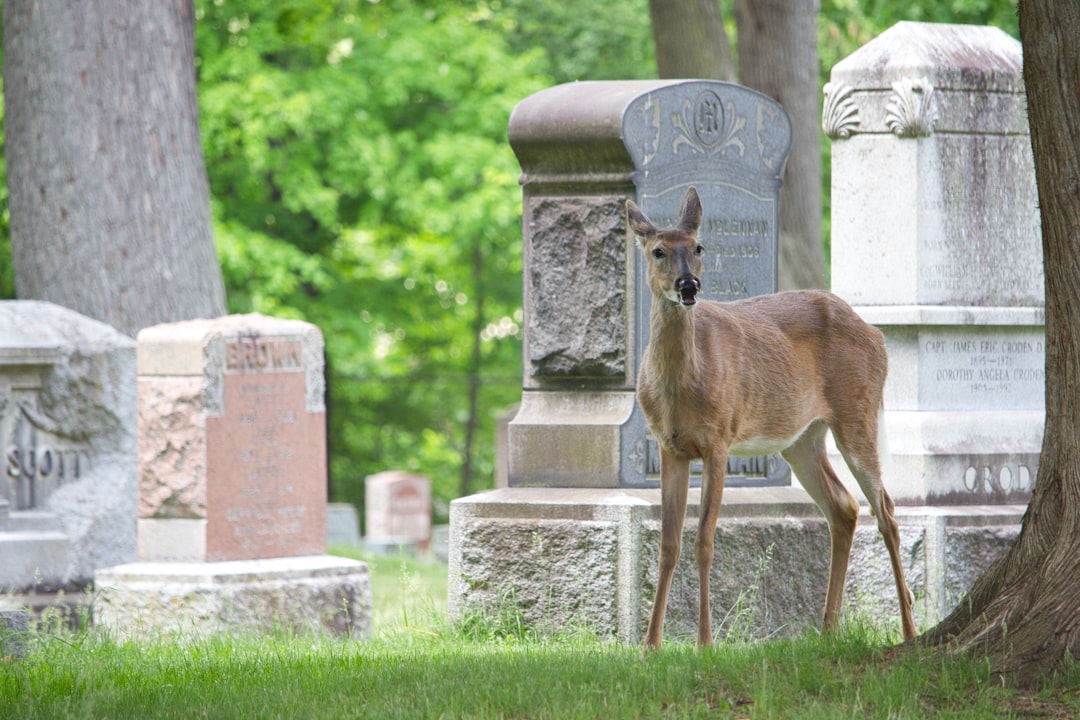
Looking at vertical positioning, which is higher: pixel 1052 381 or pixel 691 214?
pixel 691 214

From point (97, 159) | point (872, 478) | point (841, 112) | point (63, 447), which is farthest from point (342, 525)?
point (872, 478)

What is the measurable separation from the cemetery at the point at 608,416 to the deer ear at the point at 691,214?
90 cm

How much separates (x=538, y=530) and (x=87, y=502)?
4078mm

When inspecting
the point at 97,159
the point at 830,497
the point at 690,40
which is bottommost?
the point at 830,497

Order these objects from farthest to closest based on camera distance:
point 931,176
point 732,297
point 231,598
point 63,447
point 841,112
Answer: point 63,447, point 841,112, point 231,598, point 931,176, point 732,297

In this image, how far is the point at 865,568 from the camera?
9.71 m

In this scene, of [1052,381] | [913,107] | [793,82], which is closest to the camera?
[1052,381]

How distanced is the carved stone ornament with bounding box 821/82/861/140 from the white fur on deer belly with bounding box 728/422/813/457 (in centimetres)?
283

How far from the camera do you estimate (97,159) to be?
13.1 meters

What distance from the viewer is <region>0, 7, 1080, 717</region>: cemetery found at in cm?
860

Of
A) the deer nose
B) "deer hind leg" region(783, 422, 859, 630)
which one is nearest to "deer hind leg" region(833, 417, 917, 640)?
"deer hind leg" region(783, 422, 859, 630)

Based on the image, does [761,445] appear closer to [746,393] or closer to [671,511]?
[746,393]

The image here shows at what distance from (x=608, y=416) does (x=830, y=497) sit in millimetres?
1249

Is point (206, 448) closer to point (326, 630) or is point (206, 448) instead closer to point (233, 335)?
point (233, 335)
